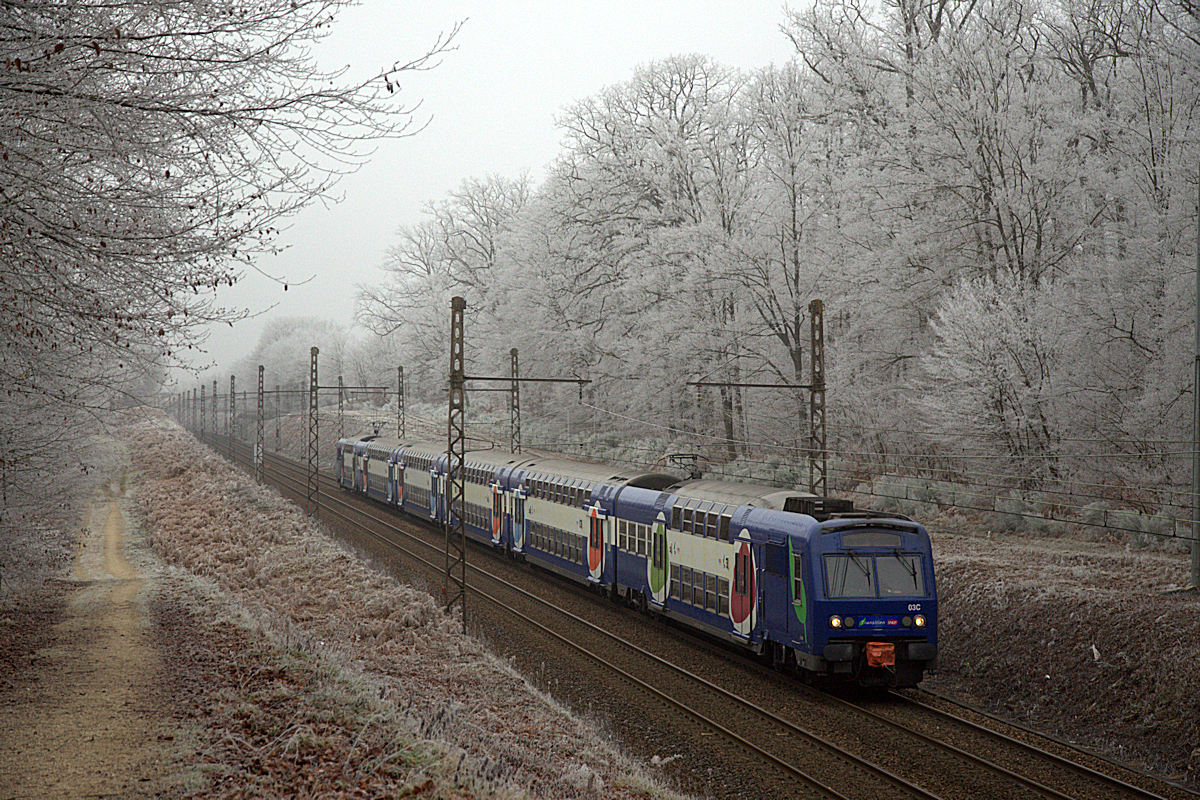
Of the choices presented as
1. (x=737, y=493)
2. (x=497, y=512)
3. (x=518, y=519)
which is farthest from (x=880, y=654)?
(x=497, y=512)

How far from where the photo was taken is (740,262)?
32.5 m

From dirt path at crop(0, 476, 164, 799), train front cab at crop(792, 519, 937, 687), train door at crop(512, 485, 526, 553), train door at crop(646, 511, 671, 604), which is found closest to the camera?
dirt path at crop(0, 476, 164, 799)

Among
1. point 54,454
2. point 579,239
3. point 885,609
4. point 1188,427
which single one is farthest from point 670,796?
point 579,239

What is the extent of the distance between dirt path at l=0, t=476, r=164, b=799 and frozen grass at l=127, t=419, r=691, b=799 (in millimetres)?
1628

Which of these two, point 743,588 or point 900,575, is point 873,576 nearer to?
point 900,575

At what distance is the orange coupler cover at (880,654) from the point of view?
14.3 metres

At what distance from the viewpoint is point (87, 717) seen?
31.9 ft

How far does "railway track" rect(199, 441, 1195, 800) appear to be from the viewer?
11.2 m

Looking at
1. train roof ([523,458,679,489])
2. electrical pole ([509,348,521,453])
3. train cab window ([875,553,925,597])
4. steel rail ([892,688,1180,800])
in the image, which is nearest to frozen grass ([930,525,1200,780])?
steel rail ([892,688,1180,800])

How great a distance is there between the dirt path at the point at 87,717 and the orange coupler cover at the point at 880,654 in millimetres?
9941

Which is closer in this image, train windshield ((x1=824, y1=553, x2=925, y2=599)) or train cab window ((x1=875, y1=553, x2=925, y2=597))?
train windshield ((x1=824, y1=553, x2=925, y2=599))

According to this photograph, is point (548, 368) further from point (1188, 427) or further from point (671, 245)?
point (1188, 427)

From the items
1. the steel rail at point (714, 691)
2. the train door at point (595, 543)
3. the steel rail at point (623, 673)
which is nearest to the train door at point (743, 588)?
the steel rail at point (714, 691)

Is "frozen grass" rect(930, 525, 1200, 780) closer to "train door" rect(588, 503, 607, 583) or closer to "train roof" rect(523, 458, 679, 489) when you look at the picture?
"train roof" rect(523, 458, 679, 489)
